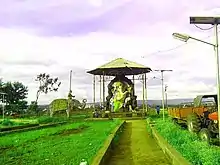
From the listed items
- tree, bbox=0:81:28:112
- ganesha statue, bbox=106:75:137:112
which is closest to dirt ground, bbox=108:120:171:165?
ganesha statue, bbox=106:75:137:112

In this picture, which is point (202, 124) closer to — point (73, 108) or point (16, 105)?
point (73, 108)

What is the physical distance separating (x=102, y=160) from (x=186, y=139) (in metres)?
4.55

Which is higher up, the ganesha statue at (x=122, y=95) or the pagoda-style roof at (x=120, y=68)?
the pagoda-style roof at (x=120, y=68)

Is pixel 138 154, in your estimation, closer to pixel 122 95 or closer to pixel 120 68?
pixel 120 68

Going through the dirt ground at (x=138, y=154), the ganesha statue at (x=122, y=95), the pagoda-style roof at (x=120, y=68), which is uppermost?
the pagoda-style roof at (x=120, y=68)

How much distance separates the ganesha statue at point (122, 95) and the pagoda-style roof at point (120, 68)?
0.92 m

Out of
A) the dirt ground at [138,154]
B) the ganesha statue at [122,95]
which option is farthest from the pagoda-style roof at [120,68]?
the dirt ground at [138,154]

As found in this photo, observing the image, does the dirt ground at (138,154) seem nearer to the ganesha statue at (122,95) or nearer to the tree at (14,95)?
the ganesha statue at (122,95)

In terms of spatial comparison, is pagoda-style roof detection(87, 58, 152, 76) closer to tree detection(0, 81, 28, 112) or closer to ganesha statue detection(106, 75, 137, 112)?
ganesha statue detection(106, 75, 137, 112)

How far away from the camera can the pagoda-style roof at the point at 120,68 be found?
39688 mm

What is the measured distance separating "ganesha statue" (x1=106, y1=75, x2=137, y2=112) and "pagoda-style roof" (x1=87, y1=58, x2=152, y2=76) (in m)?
A: 0.92

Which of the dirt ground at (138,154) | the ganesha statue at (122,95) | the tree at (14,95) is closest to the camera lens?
the dirt ground at (138,154)

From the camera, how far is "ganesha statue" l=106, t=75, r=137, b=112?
43.2m

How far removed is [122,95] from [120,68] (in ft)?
13.8
